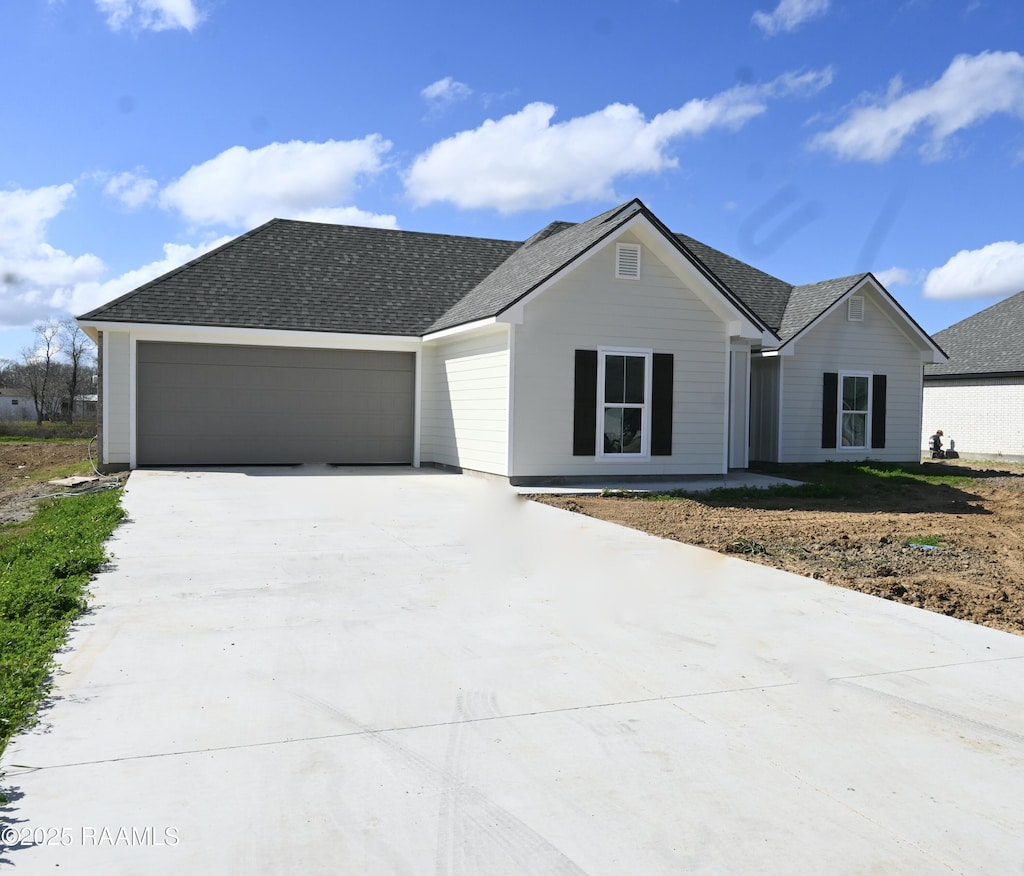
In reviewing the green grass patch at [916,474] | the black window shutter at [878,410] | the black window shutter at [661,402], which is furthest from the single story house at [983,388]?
the black window shutter at [661,402]

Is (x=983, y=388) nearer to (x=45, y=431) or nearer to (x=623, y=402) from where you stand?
(x=623, y=402)

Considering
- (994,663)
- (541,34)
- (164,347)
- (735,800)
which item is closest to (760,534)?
(994,663)

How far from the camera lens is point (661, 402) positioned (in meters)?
15.3

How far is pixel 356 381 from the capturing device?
17875 millimetres

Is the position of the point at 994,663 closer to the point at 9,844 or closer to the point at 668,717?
the point at 668,717

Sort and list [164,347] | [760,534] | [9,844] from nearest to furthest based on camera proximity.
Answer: [9,844] → [760,534] → [164,347]

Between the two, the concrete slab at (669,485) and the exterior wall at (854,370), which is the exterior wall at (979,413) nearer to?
the exterior wall at (854,370)

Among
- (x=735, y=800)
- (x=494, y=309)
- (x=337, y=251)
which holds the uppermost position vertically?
(x=337, y=251)

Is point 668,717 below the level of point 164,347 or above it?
below

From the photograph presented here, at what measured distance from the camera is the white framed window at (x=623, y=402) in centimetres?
1491

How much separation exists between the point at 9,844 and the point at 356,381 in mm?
15186

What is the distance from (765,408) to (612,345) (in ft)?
20.7

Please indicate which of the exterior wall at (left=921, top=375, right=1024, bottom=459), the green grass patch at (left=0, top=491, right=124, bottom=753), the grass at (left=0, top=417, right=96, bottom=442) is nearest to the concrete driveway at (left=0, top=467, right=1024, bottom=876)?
the green grass patch at (left=0, top=491, right=124, bottom=753)

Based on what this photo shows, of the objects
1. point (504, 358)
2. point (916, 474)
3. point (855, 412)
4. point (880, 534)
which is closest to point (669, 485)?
point (504, 358)
